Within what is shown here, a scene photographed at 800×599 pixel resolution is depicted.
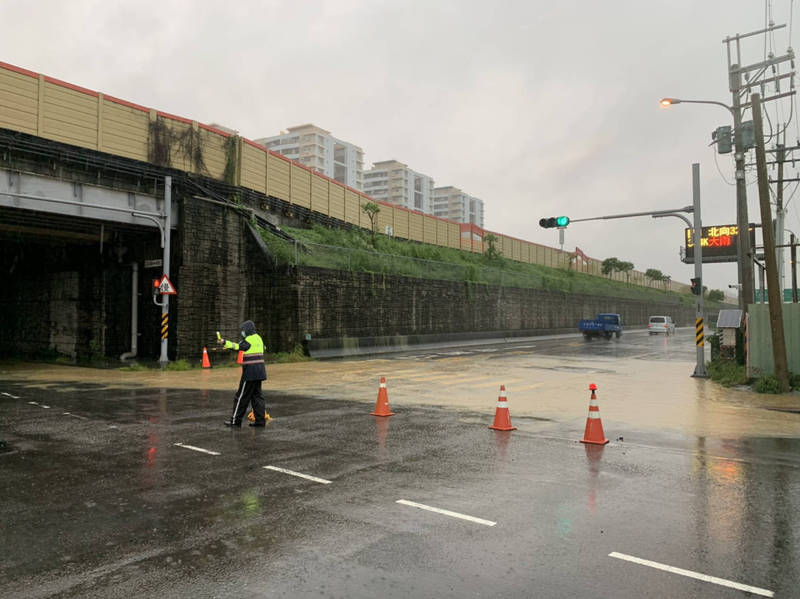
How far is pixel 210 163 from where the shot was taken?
26.0 metres

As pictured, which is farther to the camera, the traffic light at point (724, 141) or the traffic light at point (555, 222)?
the traffic light at point (555, 222)

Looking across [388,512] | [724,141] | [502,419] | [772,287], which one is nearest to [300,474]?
[388,512]

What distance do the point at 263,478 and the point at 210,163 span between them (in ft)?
72.8

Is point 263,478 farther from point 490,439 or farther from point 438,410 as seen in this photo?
point 438,410

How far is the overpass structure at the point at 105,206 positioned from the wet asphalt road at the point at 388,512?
12.9 m

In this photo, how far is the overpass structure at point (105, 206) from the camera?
1933 centimetres

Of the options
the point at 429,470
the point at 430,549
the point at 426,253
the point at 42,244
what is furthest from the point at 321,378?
the point at 426,253

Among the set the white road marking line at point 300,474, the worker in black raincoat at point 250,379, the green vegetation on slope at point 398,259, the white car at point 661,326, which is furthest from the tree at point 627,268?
the white road marking line at point 300,474

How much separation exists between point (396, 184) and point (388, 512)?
157 metres

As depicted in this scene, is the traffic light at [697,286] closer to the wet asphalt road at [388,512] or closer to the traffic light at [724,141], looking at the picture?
the traffic light at [724,141]

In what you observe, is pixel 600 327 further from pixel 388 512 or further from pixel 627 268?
pixel 627 268

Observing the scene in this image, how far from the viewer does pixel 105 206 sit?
21062 mm

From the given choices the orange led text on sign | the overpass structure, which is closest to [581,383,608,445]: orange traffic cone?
the overpass structure

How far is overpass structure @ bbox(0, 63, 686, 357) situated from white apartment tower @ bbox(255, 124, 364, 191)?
10027 cm
